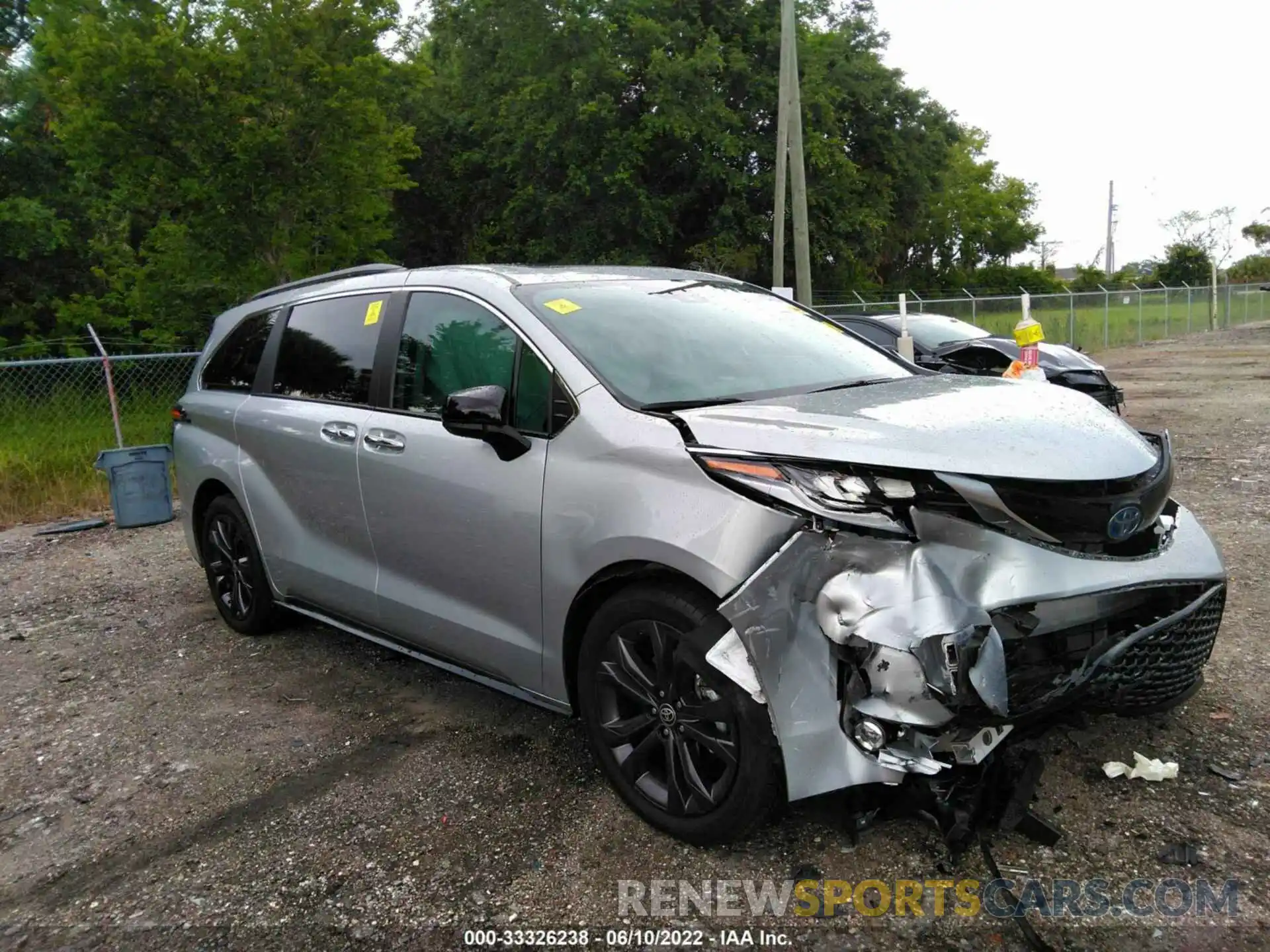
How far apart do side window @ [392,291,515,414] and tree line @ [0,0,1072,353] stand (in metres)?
9.94

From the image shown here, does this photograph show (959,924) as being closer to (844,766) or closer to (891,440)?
(844,766)

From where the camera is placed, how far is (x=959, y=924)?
2.59 m

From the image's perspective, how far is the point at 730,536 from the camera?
8.77 ft

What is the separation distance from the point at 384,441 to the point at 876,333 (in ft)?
A: 28.1

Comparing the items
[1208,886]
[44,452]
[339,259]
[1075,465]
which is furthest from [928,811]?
[339,259]

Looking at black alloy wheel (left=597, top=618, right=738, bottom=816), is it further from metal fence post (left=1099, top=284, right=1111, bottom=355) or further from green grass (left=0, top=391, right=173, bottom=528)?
metal fence post (left=1099, top=284, right=1111, bottom=355)

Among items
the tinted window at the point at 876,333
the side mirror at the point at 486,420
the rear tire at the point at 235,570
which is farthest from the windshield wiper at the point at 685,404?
the tinted window at the point at 876,333

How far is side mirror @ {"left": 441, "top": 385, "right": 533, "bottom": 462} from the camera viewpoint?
3.24 meters

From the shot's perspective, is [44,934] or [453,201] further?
[453,201]

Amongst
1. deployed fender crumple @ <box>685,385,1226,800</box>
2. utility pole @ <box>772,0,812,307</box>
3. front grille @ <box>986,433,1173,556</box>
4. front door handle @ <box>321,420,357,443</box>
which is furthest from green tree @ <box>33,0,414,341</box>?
front grille @ <box>986,433,1173,556</box>

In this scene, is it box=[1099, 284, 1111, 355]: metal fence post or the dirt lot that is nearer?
the dirt lot

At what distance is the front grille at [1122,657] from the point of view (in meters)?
2.53

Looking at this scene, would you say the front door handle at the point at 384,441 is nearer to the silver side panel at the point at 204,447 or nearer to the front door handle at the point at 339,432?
the front door handle at the point at 339,432

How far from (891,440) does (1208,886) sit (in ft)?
4.82
